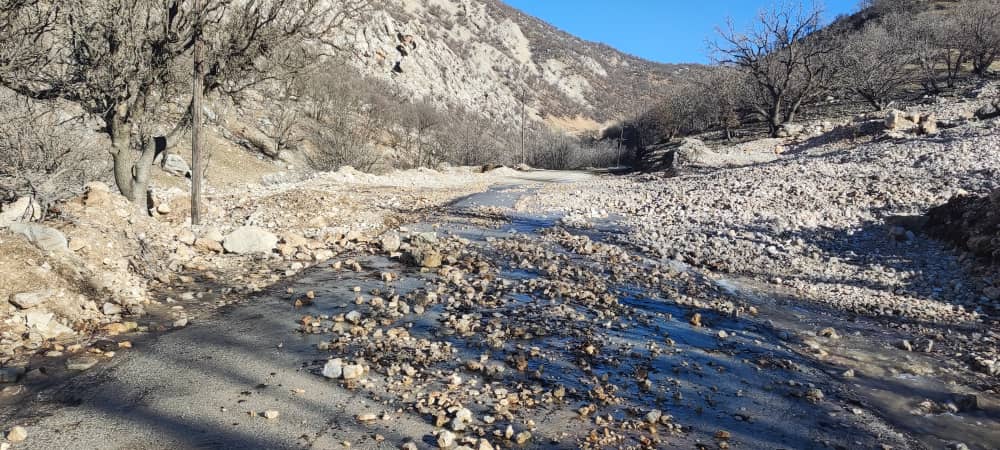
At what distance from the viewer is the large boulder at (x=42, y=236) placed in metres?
5.76

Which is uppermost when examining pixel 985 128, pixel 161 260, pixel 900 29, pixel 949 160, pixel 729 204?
pixel 900 29

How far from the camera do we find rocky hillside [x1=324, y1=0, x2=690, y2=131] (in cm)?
5400

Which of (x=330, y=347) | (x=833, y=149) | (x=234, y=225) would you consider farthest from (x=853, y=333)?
(x=833, y=149)

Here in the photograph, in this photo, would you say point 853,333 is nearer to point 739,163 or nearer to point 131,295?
point 131,295

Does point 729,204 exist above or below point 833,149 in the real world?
below

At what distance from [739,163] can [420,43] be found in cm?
4611

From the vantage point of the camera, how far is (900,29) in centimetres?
3831

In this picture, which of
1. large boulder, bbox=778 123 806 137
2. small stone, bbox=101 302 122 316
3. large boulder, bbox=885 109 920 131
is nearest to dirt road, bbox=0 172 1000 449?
small stone, bbox=101 302 122 316

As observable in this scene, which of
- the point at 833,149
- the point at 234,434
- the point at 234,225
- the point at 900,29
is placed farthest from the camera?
the point at 900,29

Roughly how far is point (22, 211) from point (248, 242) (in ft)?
8.60

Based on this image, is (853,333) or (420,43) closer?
(853,333)


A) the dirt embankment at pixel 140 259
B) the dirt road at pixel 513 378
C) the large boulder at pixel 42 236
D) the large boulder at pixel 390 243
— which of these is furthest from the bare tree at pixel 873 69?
the large boulder at pixel 42 236

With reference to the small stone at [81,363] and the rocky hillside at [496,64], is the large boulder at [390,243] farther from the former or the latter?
the rocky hillside at [496,64]

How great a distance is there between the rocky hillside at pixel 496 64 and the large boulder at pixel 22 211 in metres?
38.9
